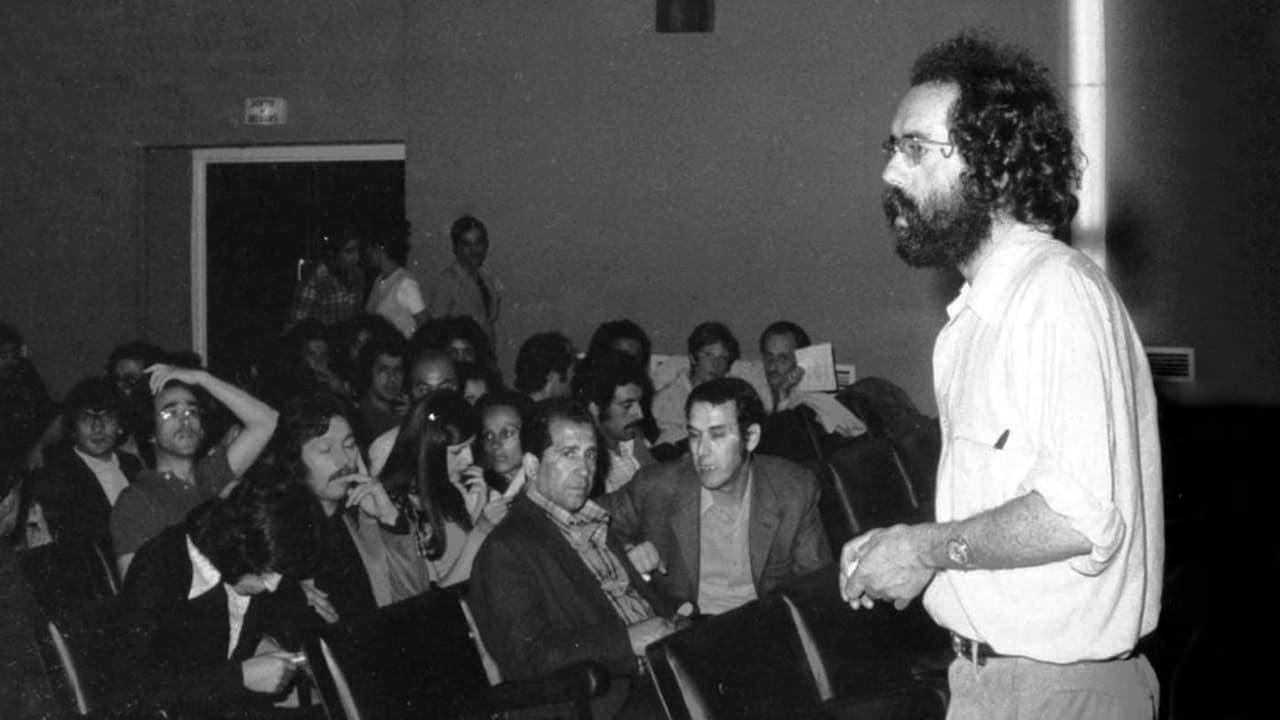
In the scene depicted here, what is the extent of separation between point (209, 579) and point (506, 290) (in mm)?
4822

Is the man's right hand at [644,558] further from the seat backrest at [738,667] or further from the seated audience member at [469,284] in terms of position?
the seated audience member at [469,284]

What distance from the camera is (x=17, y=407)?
5.42 meters

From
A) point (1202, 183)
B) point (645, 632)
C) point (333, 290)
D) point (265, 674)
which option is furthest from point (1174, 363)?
point (333, 290)

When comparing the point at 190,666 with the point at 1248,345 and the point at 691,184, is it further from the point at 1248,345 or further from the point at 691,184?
the point at 691,184

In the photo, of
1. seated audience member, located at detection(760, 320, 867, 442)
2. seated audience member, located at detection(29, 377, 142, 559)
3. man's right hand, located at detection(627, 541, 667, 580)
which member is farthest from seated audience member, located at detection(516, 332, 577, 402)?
man's right hand, located at detection(627, 541, 667, 580)

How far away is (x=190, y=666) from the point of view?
296cm

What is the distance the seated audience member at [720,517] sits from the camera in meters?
3.89

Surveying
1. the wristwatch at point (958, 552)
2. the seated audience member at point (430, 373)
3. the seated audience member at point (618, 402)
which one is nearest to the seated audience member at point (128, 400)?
the seated audience member at point (430, 373)

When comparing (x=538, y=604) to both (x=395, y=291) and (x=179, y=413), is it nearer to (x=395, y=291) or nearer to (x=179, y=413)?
(x=179, y=413)

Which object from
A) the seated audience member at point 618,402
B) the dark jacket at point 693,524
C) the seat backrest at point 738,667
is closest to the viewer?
the seat backrest at point 738,667

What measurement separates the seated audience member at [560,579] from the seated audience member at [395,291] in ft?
12.8

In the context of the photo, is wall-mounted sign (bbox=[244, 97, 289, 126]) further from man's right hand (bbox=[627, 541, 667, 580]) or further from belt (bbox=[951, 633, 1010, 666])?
belt (bbox=[951, 633, 1010, 666])

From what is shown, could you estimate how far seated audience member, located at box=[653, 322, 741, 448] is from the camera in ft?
20.4

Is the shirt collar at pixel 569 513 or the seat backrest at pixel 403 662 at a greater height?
the shirt collar at pixel 569 513
